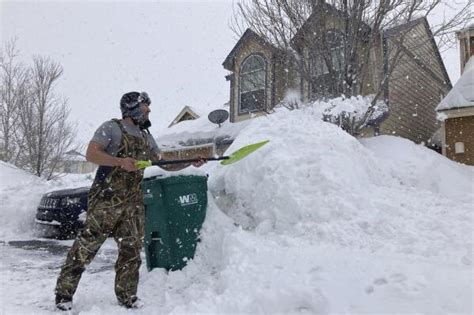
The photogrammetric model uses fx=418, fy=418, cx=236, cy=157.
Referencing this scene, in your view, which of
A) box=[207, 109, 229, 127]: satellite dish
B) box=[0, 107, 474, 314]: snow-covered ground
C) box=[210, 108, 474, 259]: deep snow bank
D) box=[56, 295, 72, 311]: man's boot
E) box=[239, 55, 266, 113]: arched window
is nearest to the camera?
box=[0, 107, 474, 314]: snow-covered ground

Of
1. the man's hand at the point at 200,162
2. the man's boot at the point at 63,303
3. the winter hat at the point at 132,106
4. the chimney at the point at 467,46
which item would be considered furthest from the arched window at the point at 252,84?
the man's boot at the point at 63,303

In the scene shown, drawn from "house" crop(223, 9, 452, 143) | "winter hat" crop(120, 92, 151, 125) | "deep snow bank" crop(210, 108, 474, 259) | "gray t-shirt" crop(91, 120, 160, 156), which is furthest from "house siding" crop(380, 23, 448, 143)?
"gray t-shirt" crop(91, 120, 160, 156)

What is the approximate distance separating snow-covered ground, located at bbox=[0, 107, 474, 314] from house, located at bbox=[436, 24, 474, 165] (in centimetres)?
432

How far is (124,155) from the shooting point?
349cm

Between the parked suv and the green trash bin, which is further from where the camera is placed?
the parked suv

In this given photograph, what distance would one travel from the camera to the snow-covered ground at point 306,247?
278cm

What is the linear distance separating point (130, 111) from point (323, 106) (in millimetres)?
5333

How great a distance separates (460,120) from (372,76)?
111 inches

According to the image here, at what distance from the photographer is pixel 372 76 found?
905 centimetres

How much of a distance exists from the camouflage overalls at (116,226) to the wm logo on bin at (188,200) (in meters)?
0.53

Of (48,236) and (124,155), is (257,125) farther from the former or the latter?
(48,236)

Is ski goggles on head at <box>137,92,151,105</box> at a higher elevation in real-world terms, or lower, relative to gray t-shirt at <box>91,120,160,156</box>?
higher

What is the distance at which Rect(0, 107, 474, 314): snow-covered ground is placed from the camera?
2.78m

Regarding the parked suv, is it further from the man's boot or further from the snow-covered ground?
the man's boot
